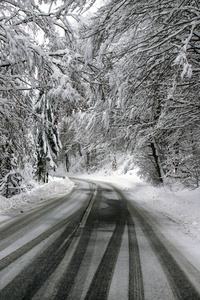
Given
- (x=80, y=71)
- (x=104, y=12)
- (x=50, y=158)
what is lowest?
(x=50, y=158)

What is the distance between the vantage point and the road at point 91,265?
2.60m

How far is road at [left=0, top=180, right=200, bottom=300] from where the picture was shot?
260 centimetres

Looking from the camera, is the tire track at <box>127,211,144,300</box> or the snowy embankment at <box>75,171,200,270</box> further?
the snowy embankment at <box>75,171,200,270</box>

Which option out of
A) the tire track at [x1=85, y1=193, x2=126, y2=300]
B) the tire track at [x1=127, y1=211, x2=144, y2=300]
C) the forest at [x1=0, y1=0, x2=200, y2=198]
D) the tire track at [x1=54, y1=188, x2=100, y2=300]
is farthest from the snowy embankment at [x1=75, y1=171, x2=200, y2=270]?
the forest at [x1=0, y1=0, x2=200, y2=198]

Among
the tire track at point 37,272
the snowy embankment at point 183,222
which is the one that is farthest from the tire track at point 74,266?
the snowy embankment at point 183,222

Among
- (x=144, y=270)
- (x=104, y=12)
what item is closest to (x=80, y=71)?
(x=104, y=12)

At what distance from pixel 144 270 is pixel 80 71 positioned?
199 inches

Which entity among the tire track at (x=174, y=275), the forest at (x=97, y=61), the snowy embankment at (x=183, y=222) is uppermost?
the forest at (x=97, y=61)

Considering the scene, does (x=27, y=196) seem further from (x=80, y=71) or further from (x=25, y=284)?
(x=25, y=284)

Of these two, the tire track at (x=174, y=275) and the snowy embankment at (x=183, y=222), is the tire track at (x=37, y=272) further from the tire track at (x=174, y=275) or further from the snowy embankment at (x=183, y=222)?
the snowy embankment at (x=183, y=222)

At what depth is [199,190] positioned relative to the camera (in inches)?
389

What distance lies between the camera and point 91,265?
3316 millimetres

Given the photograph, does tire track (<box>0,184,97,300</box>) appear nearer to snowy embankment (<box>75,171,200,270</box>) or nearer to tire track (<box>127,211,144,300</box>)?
tire track (<box>127,211,144,300</box>)

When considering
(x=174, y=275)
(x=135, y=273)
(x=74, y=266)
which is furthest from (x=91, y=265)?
(x=174, y=275)
